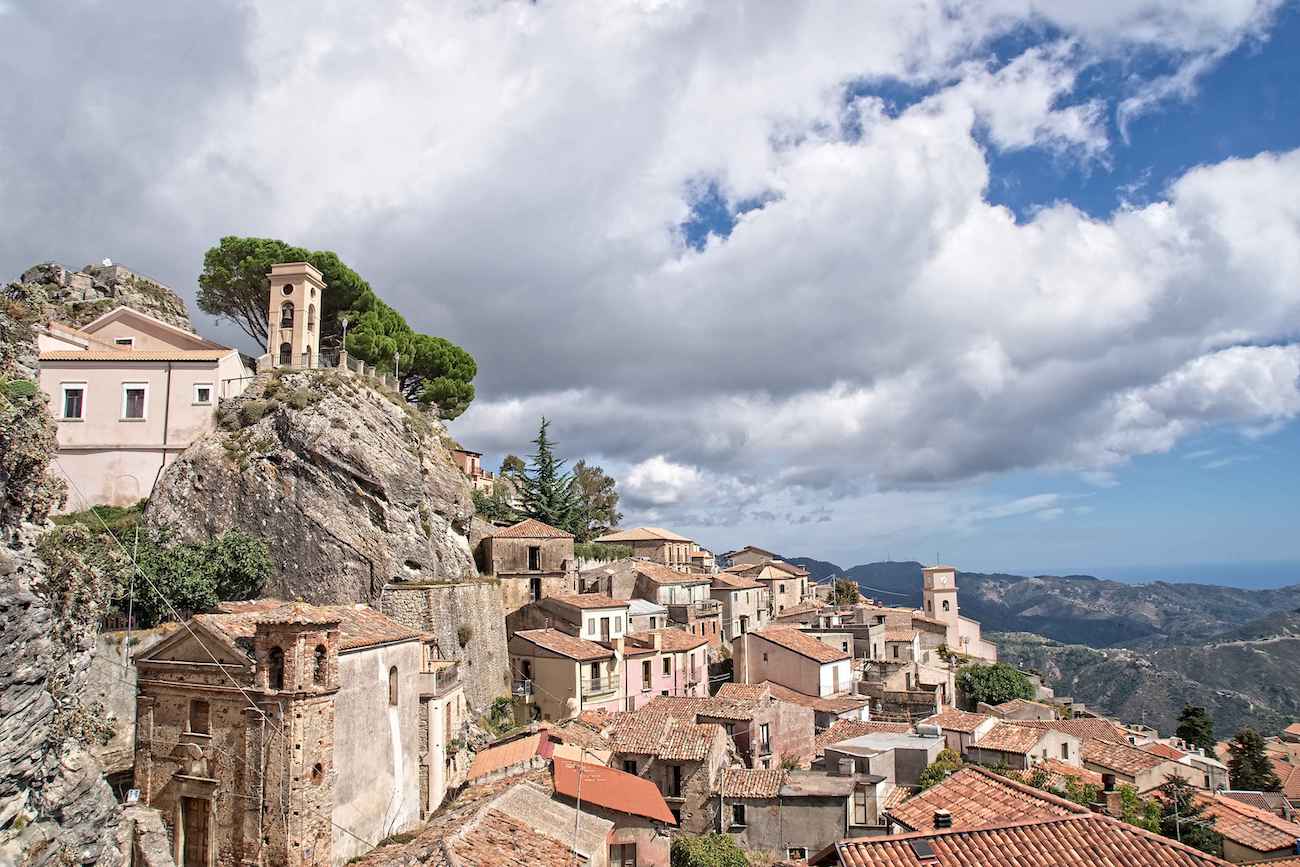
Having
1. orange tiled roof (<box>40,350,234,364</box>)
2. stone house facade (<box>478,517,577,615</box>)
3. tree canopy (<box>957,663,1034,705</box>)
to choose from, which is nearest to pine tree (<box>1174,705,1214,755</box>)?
tree canopy (<box>957,663,1034,705</box>)

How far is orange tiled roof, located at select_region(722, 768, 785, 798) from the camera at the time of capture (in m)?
30.4

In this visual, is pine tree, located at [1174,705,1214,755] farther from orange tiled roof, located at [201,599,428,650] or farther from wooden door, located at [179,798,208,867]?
wooden door, located at [179,798,208,867]

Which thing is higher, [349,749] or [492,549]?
[492,549]

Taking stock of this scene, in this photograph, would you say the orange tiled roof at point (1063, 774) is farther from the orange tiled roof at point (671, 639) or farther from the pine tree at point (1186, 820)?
the orange tiled roof at point (671, 639)

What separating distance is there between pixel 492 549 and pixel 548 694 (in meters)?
9.99

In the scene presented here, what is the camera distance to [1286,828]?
2658 centimetres

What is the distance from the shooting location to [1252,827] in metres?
27.0

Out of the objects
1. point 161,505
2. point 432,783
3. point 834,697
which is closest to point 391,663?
point 432,783

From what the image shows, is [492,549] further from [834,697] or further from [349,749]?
[349,749]

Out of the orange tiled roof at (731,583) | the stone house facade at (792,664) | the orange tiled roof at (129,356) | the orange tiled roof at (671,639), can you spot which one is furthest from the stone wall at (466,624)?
the orange tiled roof at (731,583)

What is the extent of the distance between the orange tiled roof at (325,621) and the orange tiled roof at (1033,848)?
558 inches

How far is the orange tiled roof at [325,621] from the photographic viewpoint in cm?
2264

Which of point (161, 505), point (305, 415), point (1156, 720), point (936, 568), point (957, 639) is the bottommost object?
point (1156, 720)

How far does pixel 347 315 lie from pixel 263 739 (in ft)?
138
